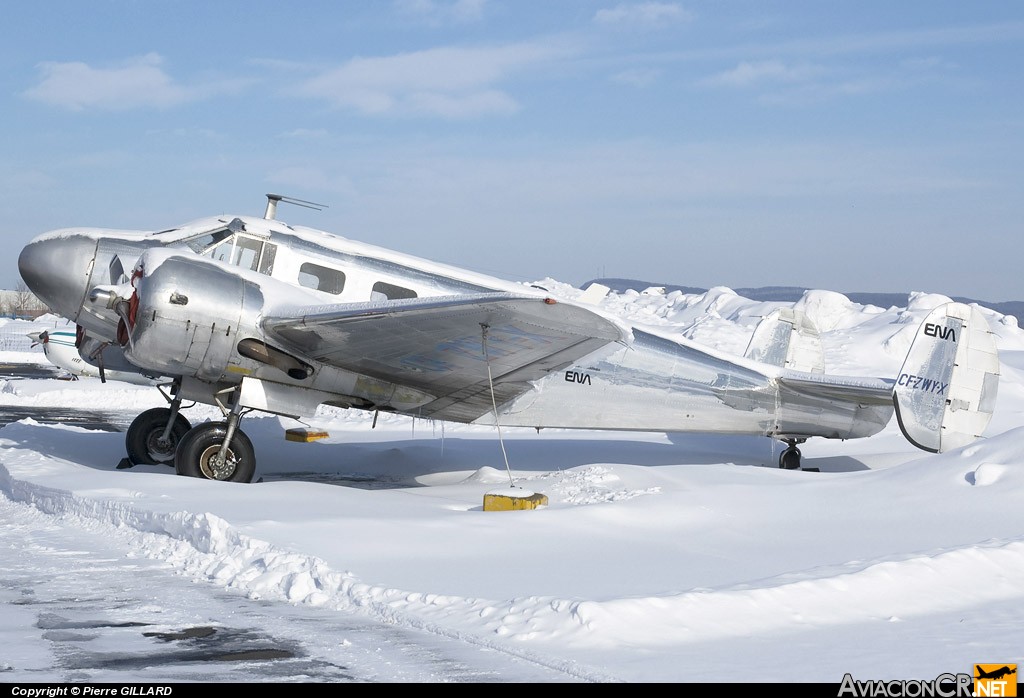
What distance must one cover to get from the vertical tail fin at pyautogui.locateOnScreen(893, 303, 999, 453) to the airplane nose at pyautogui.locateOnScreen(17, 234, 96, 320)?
9.58 meters

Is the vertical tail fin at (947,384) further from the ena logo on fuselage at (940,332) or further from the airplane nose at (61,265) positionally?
the airplane nose at (61,265)

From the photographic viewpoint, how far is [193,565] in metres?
6.85

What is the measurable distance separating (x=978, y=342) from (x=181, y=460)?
9448 mm

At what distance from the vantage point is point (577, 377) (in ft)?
38.1

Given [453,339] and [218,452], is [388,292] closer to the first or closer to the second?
[453,339]

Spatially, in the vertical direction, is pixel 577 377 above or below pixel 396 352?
A: above

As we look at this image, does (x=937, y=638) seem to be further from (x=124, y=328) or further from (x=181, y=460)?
(x=124, y=328)

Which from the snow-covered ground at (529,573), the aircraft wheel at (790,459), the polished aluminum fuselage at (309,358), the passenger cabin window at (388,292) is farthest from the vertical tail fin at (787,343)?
the passenger cabin window at (388,292)

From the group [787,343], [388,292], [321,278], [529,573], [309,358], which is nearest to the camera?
[529,573]

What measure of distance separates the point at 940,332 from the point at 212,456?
8734 millimetres

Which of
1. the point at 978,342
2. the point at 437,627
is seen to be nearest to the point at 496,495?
the point at 437,627

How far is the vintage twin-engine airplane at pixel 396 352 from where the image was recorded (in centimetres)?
948

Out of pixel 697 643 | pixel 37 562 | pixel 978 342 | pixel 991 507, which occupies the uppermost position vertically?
pixel 978 342

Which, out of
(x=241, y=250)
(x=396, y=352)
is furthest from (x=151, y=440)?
(x=396, y=352)
